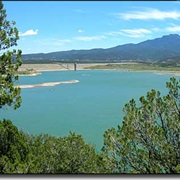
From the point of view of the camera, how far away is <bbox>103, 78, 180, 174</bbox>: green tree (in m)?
3.68

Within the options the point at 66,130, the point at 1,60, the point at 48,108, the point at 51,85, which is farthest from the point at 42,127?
the point at 51,85

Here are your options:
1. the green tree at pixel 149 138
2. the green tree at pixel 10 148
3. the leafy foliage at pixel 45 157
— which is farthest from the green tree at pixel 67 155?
the green tree at pixel 149 138

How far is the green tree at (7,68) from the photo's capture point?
3.81 m

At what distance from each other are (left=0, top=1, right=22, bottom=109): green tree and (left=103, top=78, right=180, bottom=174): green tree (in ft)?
3.80

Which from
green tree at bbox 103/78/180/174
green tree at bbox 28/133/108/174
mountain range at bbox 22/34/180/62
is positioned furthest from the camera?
mountain range at bbox 22/34/180/62

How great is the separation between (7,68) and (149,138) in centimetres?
177

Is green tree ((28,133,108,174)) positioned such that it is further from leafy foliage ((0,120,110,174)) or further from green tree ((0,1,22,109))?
green tree ((0,1,22,109))

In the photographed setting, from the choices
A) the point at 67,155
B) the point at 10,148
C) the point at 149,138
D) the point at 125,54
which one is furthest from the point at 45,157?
the point at 125,54

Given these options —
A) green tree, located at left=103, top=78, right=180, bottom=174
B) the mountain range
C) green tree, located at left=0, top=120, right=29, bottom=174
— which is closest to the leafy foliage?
green tree, located at left=0, top=120, right=29, bottom=174

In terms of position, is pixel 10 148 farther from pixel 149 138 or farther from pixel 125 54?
pixel 125 54

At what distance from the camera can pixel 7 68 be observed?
3.93 meters

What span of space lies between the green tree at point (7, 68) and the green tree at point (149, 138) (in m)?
1.16

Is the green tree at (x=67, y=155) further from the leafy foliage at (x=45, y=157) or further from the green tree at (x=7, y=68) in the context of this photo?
the green tree at (x=7, y=68)

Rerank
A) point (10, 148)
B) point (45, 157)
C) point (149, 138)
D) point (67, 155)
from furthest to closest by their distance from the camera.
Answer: point (67, 155), point (45, 157), point (10, 148), point (149, 138)
